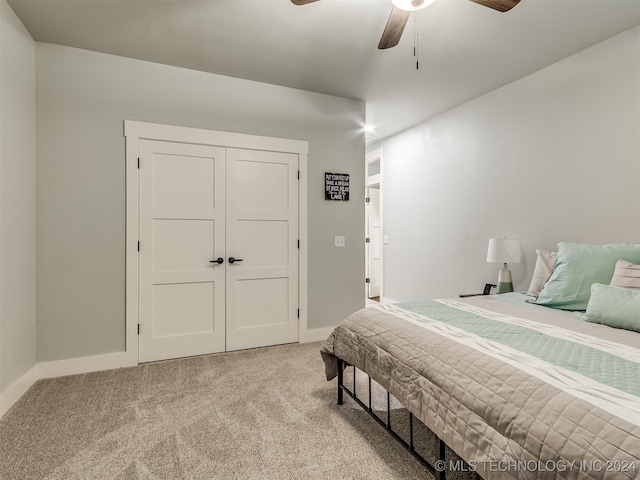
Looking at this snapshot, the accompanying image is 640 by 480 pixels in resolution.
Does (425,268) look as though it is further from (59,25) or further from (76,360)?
(59,25)

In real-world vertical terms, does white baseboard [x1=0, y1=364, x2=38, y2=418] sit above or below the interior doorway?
below

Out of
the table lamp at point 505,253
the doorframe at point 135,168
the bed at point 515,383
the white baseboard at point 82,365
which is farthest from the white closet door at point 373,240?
the white baseboard at point 82,365

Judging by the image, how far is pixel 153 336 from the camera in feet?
9.78

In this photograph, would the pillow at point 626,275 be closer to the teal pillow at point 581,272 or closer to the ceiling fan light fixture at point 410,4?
the teal pillow at point 581,272

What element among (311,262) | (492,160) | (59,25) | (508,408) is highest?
(59,25)

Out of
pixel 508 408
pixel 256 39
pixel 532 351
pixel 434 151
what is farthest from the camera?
pixel 434 151

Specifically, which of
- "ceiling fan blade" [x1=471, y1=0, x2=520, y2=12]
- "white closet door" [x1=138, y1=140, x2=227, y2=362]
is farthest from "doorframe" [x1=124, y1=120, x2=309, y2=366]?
"ceiling fan blade" [x1=471, y1=0, x2=520, y2=12]

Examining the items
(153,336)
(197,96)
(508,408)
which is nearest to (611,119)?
(508,408)

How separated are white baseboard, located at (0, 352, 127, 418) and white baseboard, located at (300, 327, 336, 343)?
163 centimetres

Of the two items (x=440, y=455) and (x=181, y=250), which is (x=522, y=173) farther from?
(x=181, y=250)

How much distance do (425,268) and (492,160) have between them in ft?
5.24

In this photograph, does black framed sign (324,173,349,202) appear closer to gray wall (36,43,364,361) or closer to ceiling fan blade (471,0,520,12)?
gray wall (36,43,364,361)

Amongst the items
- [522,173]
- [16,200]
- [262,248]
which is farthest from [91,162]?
[522,173]

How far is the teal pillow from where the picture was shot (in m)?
2.15
